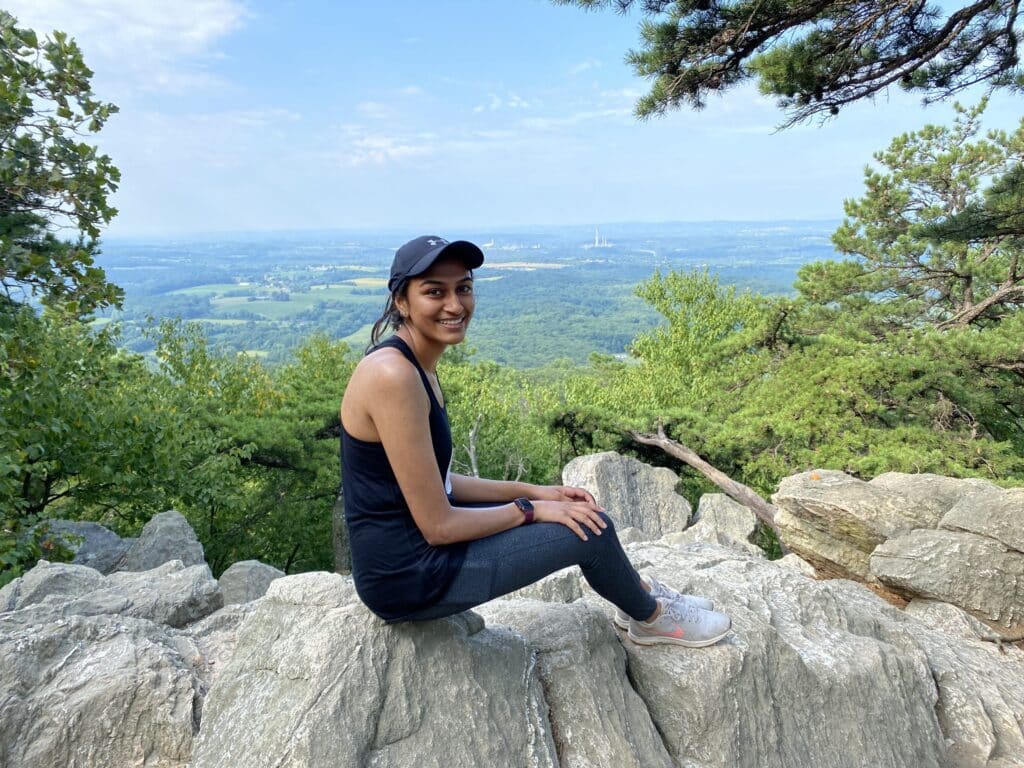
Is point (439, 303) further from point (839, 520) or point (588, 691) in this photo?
point (839, 520)

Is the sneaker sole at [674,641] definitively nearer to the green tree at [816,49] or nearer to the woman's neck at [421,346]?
the woman's neck at [421,346]

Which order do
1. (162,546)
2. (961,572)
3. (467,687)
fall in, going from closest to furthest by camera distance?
(467,687) < (961,572) < (162,546)

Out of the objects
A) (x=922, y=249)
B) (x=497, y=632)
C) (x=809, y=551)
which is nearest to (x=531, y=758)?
(x=497, y=632)

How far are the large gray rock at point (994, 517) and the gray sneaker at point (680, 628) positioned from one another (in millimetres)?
5638

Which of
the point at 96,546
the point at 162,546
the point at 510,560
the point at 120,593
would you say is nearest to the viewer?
the point at 510,560

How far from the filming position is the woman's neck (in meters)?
3.23

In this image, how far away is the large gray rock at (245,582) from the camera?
297 inches

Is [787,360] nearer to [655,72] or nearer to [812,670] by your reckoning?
[655,72]

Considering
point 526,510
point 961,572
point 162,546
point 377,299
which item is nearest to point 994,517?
point 961,572

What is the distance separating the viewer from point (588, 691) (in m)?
3.68

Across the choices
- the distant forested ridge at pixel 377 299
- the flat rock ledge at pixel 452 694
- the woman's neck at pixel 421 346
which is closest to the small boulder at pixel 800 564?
the flat rock ledge at pixel 452 694

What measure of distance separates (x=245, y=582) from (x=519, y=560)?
5.79m

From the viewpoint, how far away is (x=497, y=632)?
3842 mm

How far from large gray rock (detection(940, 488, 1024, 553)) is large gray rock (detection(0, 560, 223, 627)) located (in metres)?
8.49
